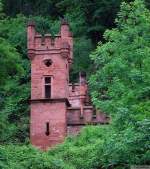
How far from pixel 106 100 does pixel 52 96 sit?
15189 millimetres

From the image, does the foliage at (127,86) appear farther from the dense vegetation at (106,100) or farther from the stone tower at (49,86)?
the stone tower at (49,86)

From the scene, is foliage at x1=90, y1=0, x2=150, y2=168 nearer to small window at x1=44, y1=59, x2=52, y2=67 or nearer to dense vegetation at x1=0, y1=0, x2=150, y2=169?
dense vegetation at x1=0, y1=0, x2=150, y2=169

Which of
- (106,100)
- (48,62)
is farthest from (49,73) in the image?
(106,100)

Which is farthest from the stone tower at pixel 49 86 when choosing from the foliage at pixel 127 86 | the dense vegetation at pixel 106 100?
the foliage at pixel 127 86

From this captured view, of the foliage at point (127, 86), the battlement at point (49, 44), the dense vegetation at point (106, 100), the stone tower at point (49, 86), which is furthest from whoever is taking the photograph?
the battlement at point (49, 44)

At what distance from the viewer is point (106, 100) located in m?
25.2

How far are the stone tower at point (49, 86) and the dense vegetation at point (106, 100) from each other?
5.22ft

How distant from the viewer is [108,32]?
88.4 ft

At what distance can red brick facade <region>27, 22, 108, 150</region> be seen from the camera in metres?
39.4

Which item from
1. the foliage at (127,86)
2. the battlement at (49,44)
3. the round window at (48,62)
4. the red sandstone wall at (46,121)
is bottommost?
the red sandstone wall at (46,121)

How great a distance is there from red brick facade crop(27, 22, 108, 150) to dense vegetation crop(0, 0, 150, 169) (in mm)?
1653

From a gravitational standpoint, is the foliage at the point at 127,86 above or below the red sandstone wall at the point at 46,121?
above

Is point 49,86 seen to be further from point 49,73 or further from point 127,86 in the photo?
point 127,86

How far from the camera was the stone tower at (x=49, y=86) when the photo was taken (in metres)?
39.4
